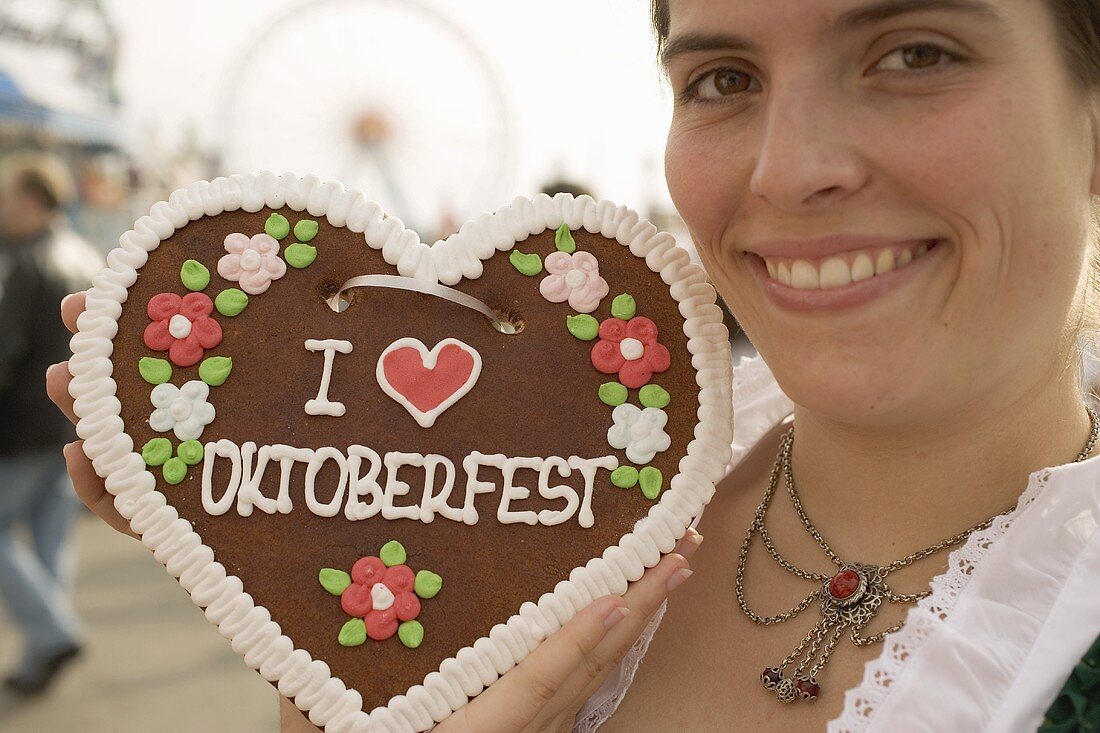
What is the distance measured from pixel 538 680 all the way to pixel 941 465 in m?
0.64

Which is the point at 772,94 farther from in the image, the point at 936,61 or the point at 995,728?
the point at 995,728

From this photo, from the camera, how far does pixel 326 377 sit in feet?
4.49

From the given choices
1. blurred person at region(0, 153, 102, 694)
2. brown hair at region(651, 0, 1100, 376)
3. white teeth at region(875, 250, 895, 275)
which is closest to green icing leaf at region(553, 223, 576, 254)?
white teeth at region(875, 250, 895, 275)

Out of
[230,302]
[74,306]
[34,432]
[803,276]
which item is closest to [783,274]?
[803,276]

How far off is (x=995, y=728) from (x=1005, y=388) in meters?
0.44

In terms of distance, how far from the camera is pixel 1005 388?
1268 mm

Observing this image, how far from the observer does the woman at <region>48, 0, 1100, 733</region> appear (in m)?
1.08

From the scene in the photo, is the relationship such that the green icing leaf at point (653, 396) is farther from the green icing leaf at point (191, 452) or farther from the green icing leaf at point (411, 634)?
the green icing leaf at point (191, 452)

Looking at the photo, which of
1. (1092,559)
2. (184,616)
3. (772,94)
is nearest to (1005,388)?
(1092,559)

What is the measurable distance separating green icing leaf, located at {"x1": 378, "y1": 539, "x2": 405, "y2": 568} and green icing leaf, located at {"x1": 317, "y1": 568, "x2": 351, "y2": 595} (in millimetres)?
59

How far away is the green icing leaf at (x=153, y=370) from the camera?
4.50ft

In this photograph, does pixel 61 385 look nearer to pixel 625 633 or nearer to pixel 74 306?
pixel 74 306

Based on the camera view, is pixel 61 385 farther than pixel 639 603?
Yes

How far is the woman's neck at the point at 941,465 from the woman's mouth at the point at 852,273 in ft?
0.79
